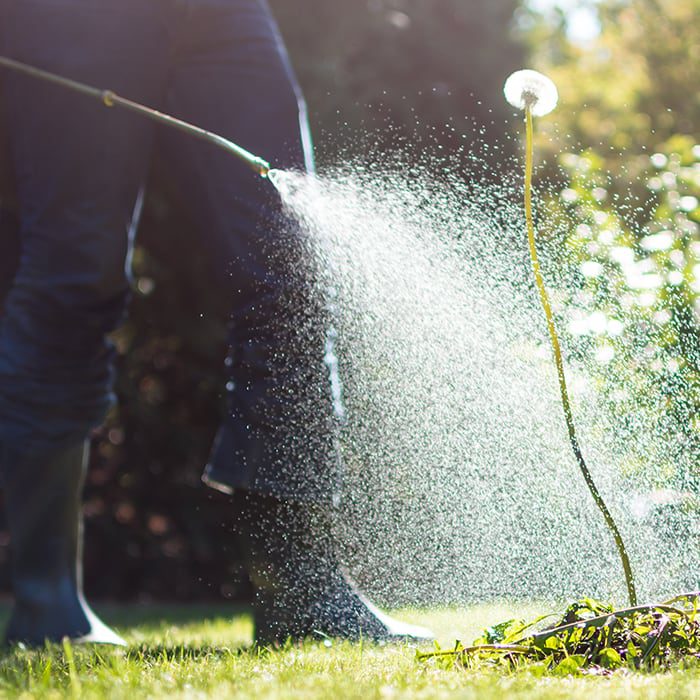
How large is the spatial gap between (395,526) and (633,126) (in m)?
10.1

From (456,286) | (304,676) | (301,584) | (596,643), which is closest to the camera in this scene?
(304,676)

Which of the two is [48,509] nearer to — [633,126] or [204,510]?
[204,510]

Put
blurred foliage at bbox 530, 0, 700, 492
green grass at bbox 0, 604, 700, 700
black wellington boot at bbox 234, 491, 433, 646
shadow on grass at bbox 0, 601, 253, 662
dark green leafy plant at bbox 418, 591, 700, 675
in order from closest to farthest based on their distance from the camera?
green grass at bbox 0, 604, 700, 700
dark green leafy plant at bbox 418, 591, 700, 675
shadow on grass at bbox 0, 601, 253, 662
black wellington boot at bbox 234, 491, 433, 646
blurred foliage at bbox 530, 0, 700, 492

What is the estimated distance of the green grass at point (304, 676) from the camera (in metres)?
1.29

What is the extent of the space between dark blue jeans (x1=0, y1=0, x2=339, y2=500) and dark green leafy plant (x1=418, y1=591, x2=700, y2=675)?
0.75 m

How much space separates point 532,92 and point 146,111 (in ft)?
2.29

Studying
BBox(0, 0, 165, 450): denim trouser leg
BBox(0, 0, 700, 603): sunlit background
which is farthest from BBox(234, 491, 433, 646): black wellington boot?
BBox(0, 0, 165, 450): denim trouser leg

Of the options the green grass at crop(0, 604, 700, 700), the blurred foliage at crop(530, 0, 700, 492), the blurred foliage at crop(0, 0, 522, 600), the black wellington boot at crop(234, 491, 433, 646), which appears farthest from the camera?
the blurred foliage at crop(0, 0, 522, 600)

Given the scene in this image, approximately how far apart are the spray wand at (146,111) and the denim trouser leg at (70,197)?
0.05 m

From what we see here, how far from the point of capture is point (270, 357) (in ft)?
6.86

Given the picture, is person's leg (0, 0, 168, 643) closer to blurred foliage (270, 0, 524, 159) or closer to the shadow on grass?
the shadow on grass

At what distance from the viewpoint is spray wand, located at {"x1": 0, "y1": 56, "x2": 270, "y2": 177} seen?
74.6 inches

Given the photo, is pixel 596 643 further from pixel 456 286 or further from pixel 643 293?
pixel 643 293

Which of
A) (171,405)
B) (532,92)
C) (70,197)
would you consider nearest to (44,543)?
(70,197)
